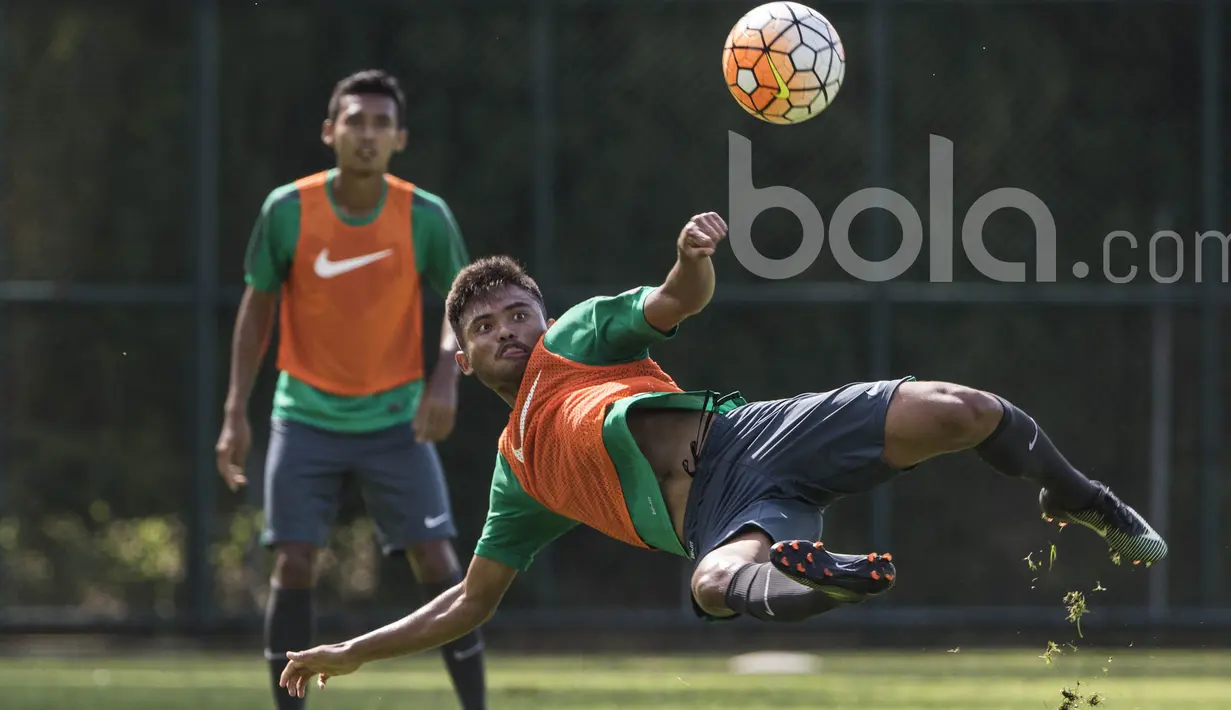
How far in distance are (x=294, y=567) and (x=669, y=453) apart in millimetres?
2236

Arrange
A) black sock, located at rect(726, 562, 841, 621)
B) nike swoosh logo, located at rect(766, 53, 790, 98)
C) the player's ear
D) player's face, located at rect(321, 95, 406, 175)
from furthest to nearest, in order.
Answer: player's face, located at rect(321, 95, 406, 175), nike swoosh logo, located at rect(766, 53, 790, 98), the player's ear, black sock, located at rect(726, 562, 841, 621)

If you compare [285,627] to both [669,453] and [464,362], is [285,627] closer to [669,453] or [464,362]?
[464,362]

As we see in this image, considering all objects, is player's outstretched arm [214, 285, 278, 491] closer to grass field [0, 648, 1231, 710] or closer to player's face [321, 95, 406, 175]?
player's face [321, 95, 406, 175]

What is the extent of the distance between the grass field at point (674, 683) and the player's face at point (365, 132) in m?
2.37

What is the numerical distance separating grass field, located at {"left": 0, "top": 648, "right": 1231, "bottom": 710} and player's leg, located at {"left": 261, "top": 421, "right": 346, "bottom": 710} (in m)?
1.35

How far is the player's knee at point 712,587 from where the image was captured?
174 inches

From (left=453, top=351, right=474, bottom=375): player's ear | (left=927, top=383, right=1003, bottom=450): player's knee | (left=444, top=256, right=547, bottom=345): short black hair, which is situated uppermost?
(left=444, top=256, right=547, bottom=345): short black hair

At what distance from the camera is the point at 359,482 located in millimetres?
6926

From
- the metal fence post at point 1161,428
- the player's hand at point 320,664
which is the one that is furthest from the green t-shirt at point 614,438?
the metal fence post at point 1161,428

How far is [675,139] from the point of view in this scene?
10117mm

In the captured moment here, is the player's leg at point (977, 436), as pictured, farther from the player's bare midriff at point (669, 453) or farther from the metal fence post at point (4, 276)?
the metal fence post at point (4, 276)

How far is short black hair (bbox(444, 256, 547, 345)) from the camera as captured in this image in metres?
5.08
